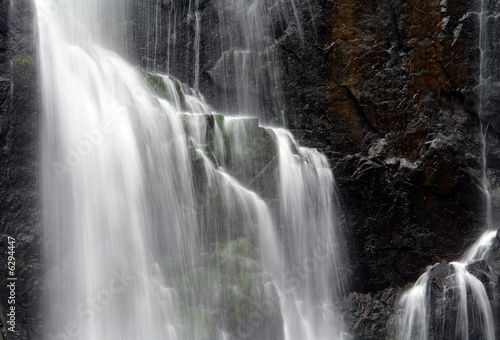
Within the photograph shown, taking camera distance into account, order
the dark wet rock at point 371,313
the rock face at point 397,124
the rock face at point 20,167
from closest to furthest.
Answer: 1. the rock face at point 20,167
2. the dark wet rock at point 371,313
3. the rock face at point 397,124

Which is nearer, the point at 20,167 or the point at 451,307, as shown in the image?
the point at 20,167

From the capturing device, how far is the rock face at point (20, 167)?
697cm

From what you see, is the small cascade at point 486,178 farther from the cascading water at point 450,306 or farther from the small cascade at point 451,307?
the small cascade at point 451,307

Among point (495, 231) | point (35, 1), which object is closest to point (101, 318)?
point (35, 1)

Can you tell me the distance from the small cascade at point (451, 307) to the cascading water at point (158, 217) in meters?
1.54

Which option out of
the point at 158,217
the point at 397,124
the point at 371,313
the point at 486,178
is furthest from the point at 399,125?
the point at 158,217

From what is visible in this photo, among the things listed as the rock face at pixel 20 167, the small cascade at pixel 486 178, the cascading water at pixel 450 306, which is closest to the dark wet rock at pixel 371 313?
the cascading water at pixel 450 306

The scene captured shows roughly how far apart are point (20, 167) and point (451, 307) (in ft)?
25.8

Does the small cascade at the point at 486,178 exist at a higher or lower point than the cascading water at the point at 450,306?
higher

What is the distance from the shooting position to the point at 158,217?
782 cm

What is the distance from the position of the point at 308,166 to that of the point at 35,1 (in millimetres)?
5997

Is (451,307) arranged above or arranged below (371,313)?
above

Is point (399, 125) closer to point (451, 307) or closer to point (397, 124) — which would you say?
point (397, 124)

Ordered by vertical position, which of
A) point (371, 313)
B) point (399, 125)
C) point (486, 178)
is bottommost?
point (371, 313)
